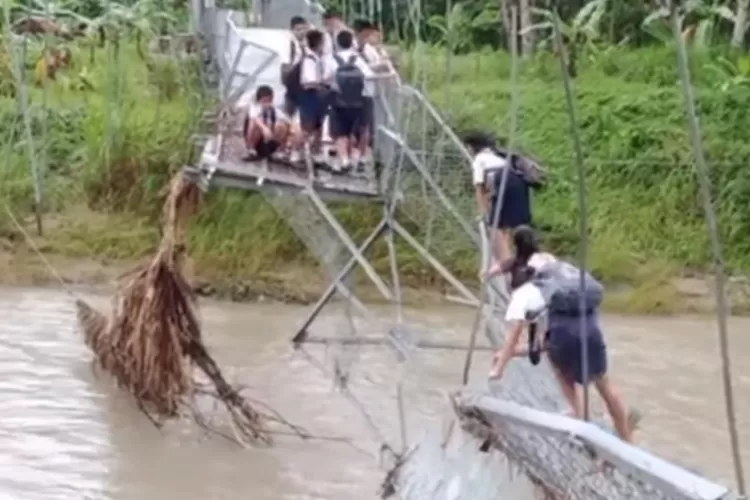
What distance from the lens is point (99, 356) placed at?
27.9 ft

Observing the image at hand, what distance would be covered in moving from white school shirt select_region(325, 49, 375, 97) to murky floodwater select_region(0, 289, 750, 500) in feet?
4.80

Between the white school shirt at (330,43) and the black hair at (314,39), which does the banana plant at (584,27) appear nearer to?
the white school shirt at (330,43)

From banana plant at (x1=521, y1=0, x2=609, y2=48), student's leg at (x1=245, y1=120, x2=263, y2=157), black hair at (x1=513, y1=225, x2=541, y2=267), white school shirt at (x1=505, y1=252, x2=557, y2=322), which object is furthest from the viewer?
banana plant at (x1=521, y1=0, x2=609, y2=48)

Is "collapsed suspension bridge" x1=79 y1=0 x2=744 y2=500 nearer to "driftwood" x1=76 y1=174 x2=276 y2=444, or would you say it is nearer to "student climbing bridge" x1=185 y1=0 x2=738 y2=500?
"student climbing bridge" x1=185 y1=0 x2=738 y2=500

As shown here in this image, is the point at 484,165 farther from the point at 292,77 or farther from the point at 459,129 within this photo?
the point at 459,129

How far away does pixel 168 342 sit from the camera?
26.2 ft

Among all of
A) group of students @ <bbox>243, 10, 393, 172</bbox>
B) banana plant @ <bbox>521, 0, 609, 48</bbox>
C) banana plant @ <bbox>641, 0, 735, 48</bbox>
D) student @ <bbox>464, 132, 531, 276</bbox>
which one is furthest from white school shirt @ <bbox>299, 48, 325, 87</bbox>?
banana plant @ <bbox>641, 0, 735, 48</bbox>

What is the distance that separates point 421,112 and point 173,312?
1.72m

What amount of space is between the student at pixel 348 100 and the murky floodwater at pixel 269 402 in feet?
3.86

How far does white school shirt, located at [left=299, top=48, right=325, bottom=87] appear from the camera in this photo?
9398 millimetres

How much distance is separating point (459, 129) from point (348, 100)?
12.2 feet

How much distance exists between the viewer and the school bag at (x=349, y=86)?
921 centimetres

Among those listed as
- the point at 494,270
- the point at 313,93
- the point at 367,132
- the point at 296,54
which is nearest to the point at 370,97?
the point at 367,132

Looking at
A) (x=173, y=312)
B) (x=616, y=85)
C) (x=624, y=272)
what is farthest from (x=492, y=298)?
(x=616, y=85)
